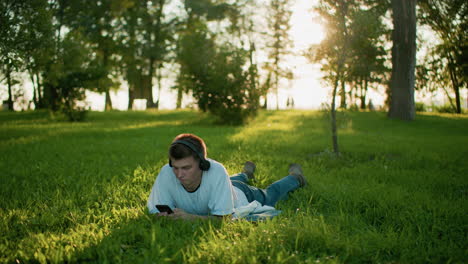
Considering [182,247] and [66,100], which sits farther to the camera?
[66,100]

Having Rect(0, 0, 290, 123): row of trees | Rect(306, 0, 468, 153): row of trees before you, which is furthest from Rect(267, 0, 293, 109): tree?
Rect(306, 0, 468, 153): row of trees

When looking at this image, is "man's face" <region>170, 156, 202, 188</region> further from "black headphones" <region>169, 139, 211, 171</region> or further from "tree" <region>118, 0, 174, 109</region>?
"tree" <region>118, 0, 174, 109</region>

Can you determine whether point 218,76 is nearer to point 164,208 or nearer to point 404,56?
point 404,56

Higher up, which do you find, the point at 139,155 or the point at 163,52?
the point at 163,52

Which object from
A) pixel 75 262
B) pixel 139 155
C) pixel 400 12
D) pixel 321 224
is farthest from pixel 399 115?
pixel 75 262

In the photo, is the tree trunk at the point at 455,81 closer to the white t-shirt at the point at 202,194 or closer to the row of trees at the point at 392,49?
the row of trees at the point at 392,49

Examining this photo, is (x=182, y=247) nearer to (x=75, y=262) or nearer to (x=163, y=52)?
(x=75, y=262)

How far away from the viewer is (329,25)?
26.6ft

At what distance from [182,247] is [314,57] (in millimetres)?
6523

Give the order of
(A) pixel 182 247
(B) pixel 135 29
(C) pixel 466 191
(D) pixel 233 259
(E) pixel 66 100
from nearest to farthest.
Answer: (D) pixel 233 259 < (A) pixel 182 247 < (C) pixel 466 191 < (E) pixel 66 100 < (B) pixel 135 29

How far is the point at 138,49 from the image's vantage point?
1256 inches

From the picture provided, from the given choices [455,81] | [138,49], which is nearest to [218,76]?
[138,49]

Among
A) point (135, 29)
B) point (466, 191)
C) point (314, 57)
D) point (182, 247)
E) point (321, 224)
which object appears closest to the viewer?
point (182, 247)

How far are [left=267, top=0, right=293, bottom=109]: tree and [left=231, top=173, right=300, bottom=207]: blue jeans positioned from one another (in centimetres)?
3604
